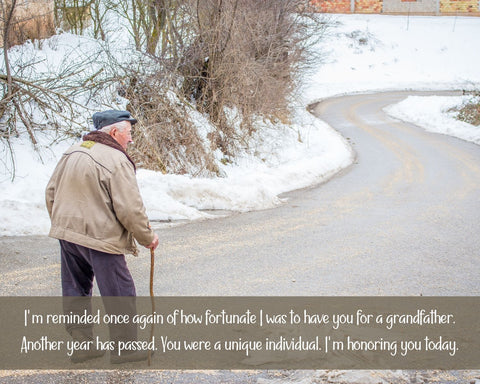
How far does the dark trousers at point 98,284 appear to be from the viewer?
147 inches

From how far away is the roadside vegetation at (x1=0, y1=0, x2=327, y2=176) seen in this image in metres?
11.1

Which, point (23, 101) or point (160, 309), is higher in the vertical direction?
point (23, 101)

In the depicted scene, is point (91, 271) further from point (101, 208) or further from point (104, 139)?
point (104, 139)

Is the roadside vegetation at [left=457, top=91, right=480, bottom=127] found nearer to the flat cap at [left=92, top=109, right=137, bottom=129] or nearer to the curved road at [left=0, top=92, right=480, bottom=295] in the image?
the curved road at [left=0, top=92, right=480, bottom=295]

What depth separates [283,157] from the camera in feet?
51.9

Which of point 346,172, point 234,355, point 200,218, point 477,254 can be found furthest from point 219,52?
point 234,355

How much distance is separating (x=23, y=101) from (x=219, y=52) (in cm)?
551

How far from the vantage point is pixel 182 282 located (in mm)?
5977

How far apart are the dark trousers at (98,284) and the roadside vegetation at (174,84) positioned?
6.32m

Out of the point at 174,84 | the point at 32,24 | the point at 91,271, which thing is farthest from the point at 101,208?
the point at 32,24

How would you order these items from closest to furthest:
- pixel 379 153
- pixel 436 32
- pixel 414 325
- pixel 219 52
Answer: pixel 414 325 → pixel 219 52 → pixel 379 153 → pixel 436 32

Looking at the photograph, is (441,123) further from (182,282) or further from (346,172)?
(182,282)

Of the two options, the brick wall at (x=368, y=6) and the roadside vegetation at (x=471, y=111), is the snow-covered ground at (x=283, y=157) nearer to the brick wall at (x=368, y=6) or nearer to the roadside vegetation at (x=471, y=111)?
the roadside vegetation at (x=471, y=111)

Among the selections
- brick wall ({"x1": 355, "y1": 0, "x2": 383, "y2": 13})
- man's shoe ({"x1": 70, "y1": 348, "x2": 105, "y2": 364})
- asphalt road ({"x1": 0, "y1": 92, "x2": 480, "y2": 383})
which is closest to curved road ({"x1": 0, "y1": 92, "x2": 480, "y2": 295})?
asphalt road ({"x1": 0, "y1": 92, "x2": 480, "y2": 383})
